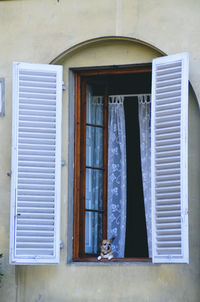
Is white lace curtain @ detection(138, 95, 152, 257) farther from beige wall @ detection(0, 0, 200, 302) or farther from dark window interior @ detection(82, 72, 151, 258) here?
beige wall @ detection(0, 0, 200, 302)

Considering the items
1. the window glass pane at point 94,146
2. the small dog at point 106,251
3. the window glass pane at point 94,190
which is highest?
the window glass pane at point 94,146

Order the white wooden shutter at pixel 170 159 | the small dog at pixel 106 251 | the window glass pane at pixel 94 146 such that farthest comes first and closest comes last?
the window glass pane at pixel 94 146 → the small dog at pixel 106 251 → the white wooden shutter at pixel 170 159

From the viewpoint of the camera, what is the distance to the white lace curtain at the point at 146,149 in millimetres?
8766

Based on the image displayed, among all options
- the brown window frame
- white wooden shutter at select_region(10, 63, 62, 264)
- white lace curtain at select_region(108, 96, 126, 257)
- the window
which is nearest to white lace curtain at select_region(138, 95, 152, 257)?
the window

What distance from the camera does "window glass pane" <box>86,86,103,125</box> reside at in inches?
356

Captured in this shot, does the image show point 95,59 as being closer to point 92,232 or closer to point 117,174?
point 117,174

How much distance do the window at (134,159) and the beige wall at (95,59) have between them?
21 cm

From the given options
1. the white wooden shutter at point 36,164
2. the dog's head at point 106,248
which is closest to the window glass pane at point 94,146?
the white wooden shutter at point 36,164

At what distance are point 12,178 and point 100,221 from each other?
3.54ft

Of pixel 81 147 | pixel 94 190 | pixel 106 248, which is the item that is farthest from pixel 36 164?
pixel 106 248

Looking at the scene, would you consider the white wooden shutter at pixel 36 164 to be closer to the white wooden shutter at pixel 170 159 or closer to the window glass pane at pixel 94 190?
the window glass pane at pixel 94 190

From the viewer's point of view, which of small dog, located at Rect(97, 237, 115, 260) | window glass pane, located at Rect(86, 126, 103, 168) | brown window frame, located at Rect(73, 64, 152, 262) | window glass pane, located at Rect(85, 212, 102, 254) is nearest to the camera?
small dog, located at Rect(97, 237, 115, 260)

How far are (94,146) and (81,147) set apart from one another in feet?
0.54

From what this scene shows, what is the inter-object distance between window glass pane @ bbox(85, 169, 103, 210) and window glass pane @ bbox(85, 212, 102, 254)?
0.31 ft
